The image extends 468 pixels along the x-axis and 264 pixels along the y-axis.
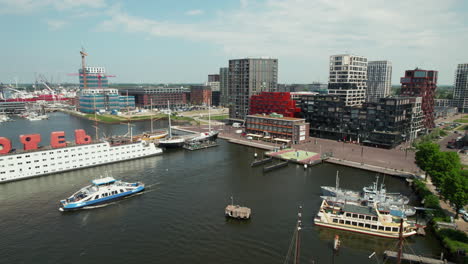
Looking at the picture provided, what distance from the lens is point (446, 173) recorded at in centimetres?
4194

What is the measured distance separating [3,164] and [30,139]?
652cm

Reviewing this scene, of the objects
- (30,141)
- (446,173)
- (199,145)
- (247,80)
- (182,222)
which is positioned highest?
(247,80)

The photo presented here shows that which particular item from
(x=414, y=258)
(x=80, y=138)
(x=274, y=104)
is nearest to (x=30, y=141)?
(x=80, y=138)

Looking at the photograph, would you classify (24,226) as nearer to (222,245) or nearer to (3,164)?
(3,164)

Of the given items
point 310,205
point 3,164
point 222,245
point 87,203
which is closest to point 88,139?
point 3,164

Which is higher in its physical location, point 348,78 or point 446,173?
point 348,78

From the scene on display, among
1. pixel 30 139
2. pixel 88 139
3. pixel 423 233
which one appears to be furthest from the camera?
pixel 88 139

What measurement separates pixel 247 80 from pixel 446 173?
8359 centimetres

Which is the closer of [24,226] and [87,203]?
[24,226]

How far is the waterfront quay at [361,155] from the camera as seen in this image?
A: 61.2 meters

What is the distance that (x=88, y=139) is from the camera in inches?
2539

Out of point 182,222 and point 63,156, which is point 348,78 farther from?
point 63,156

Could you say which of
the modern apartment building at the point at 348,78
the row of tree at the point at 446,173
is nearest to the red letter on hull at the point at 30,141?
the row of tree at the point at 446,173

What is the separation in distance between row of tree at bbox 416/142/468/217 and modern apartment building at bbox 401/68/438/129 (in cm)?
5971
